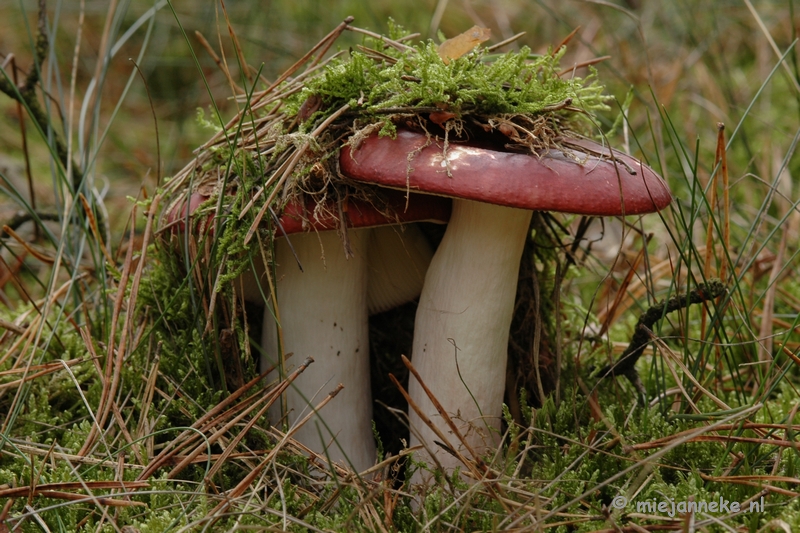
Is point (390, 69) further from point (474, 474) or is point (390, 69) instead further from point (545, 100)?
point (474, 474)

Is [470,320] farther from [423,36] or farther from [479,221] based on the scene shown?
[423,36]

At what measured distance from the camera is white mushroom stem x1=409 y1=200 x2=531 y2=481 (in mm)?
1850

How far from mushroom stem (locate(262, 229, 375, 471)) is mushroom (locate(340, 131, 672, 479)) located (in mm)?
230

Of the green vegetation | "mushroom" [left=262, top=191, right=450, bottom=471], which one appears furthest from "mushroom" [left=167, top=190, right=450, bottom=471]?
the green vegetation

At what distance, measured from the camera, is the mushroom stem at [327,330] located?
206 centimetres

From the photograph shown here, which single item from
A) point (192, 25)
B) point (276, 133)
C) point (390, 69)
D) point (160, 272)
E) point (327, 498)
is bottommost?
point (327, 498)

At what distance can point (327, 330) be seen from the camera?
2104mm

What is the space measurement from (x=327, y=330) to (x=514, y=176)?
877 millimetres

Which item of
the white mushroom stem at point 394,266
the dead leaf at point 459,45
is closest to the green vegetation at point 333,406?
the dead leaf at point 459,45

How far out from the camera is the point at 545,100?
181cm

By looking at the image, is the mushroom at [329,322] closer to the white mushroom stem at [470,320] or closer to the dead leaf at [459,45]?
the white mushroom stem at [470,320]

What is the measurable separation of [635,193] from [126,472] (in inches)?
59.6

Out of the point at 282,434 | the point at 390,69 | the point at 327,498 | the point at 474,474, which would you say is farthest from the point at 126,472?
the point at 390,69

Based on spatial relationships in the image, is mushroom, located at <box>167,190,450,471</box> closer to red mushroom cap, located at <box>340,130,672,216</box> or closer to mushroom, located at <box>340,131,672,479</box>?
mushroom, located at <box>340,131,672,479</box>
